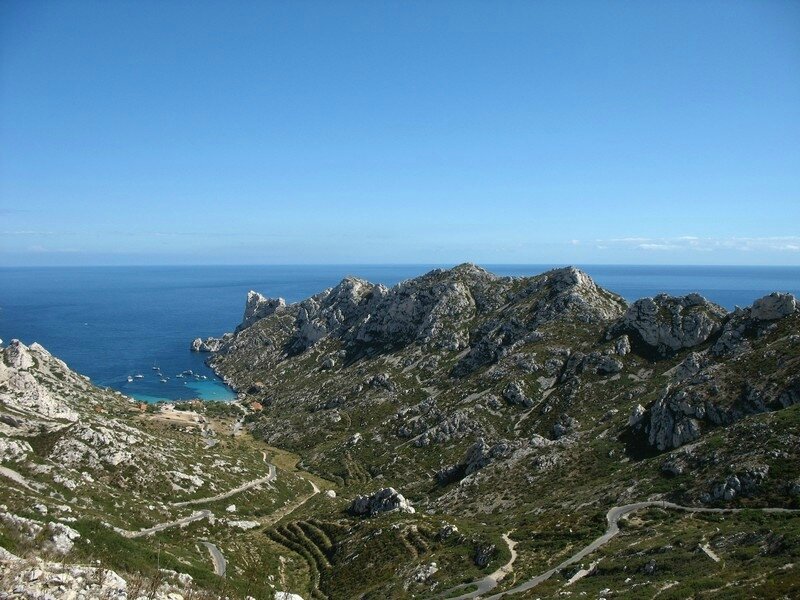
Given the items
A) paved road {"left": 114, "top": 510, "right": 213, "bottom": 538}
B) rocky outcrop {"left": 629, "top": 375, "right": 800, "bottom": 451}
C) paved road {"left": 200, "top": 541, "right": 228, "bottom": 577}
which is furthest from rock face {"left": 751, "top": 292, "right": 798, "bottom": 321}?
paved road {"left": 114, "top": 510, "right": 213, "bottom": 538}

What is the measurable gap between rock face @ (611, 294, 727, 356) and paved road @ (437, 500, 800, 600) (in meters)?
63.1

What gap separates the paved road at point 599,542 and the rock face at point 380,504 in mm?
27739

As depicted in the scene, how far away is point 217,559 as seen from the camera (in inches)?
1914

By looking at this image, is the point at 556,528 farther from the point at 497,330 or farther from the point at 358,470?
the point at 497,330

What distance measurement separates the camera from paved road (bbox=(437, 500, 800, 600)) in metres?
41.1

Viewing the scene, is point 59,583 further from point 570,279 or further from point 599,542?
point 570,279

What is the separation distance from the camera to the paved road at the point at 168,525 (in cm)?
4759

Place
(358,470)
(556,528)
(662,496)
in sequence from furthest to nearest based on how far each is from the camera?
(358,470) → (662,496) → (556,528)

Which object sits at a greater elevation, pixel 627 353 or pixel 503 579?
pixel 627 353

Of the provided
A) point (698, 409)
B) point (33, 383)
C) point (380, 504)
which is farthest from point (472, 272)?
point (33, 383)

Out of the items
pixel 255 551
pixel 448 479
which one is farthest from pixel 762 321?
pixel 255 551

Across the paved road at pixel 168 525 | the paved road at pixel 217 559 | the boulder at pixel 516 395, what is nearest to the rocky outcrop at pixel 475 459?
the boulder at pixel 516 395

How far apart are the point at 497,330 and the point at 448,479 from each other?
56.3 meters

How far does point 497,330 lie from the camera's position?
459 feet
